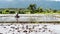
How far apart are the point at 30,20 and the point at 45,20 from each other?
49cm

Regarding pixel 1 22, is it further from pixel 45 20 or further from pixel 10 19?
pixel 45 20

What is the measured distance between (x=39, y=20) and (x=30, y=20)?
29 centimetres

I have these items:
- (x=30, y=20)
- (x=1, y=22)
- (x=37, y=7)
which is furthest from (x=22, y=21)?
(x=37, y=7)

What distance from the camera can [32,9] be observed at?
31.4ft

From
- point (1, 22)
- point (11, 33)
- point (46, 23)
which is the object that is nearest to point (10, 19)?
point (1, 22)

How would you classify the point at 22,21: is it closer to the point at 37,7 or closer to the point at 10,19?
the point at 10,19

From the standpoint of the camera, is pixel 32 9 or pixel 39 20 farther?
pixel 32 9

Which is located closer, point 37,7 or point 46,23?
point 46,23

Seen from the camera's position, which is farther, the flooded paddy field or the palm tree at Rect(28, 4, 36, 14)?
the palm tree at Rect(28, 4, 36, 14)

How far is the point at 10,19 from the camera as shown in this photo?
6059 mm

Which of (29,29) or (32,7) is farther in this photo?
(32,7)

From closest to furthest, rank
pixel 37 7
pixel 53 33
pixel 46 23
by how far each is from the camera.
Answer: pixel 53 33 < pixel 46 23 < pixel 37 7

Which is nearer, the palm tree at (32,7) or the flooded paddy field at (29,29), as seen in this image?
the flooded paddy field at (29,29)

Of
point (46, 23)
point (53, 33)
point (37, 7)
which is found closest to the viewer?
point (53, 33)
